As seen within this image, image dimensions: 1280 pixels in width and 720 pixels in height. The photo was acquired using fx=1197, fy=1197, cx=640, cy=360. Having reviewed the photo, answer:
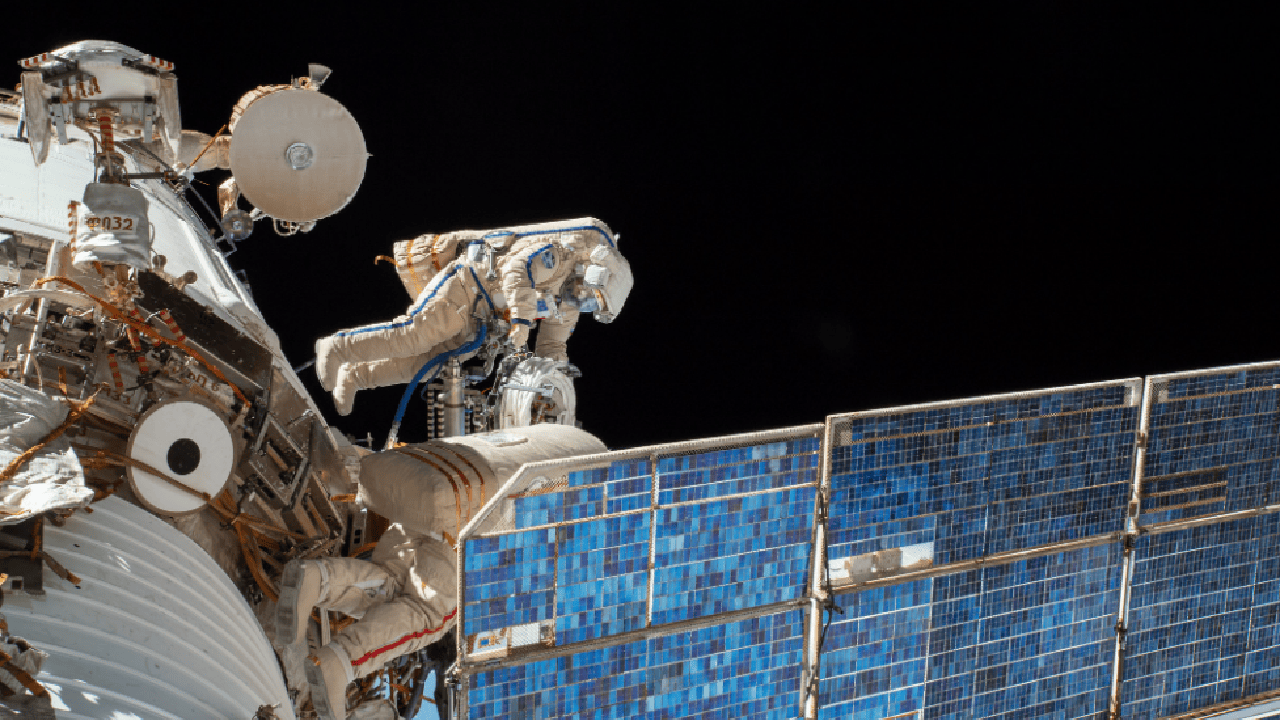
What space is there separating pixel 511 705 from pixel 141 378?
54.3 inches

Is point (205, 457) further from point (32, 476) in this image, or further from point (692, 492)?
point (692, 492)

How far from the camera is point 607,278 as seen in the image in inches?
211

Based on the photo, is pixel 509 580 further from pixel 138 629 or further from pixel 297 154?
pixel 297 154

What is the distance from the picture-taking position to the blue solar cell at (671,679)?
331 cm

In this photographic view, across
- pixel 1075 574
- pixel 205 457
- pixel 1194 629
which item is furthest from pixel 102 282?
pixel 1194 629

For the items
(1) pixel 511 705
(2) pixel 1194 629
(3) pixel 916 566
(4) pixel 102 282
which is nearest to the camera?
(1) pixel 511 705

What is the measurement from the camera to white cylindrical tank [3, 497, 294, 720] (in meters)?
2.44

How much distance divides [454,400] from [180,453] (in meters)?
2.19

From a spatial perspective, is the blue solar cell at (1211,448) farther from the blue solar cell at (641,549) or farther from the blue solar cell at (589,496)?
the blue solar cell at (589,496)

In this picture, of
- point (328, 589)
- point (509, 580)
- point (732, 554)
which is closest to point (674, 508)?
point (732, 554)

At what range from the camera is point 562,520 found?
331 cm

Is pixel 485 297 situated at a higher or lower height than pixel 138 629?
higher

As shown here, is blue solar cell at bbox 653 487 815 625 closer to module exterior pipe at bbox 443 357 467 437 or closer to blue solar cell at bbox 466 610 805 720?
blue solar cell at bbox 466 610 805 720

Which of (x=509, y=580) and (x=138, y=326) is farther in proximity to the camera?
(x=138, y=326)
